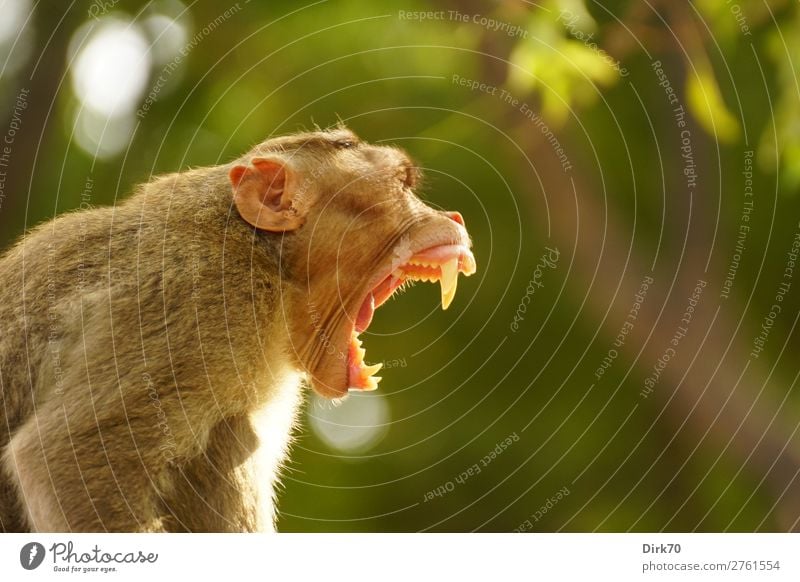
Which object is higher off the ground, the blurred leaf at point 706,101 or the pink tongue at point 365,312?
the blurred leaf at point 706,101

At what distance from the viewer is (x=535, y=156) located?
292 inches

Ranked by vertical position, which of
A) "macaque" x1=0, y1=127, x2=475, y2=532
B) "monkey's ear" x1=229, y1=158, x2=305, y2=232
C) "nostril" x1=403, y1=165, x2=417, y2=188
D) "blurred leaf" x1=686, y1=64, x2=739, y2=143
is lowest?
"macaque" x1=0, y1=127, x2=475, y2=532

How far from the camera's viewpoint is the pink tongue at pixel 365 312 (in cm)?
452

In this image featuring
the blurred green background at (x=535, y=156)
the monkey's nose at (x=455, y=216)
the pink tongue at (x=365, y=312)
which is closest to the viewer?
the monkey's nose at (x=455, y=216)

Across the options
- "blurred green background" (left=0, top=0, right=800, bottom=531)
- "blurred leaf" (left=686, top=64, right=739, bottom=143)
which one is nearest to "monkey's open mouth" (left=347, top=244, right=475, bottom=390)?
"blurred green background" (left=0, top=0, right=800, bottom=531)

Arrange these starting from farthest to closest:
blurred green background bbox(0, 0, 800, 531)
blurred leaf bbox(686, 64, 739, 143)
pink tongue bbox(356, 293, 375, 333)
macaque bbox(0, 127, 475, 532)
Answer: blurred green background bbox(0, 0, 800, 531)
blurred leaf bbox(686, 64, 739, 143)
pink tongue bbox(356, 293, 375, 333)
macaque bbox(0, 127, 475, 532)

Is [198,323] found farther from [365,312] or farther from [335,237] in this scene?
[365,312]

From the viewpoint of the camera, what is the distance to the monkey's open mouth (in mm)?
4238

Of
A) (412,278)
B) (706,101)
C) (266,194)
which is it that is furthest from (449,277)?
(706,101)

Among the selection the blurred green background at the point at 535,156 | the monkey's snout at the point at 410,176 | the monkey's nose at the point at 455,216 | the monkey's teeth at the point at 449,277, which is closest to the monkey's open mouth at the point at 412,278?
the monkey's teeth at the point at 449,277

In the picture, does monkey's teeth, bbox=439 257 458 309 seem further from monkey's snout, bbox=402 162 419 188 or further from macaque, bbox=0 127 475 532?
monkey's snout, bbox=402 162 419 188

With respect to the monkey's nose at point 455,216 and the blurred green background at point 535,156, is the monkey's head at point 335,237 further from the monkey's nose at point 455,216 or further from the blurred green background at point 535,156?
the blurred green background at point 535,156

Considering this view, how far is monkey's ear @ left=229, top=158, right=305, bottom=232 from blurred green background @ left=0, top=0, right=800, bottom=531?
1.56 metres
